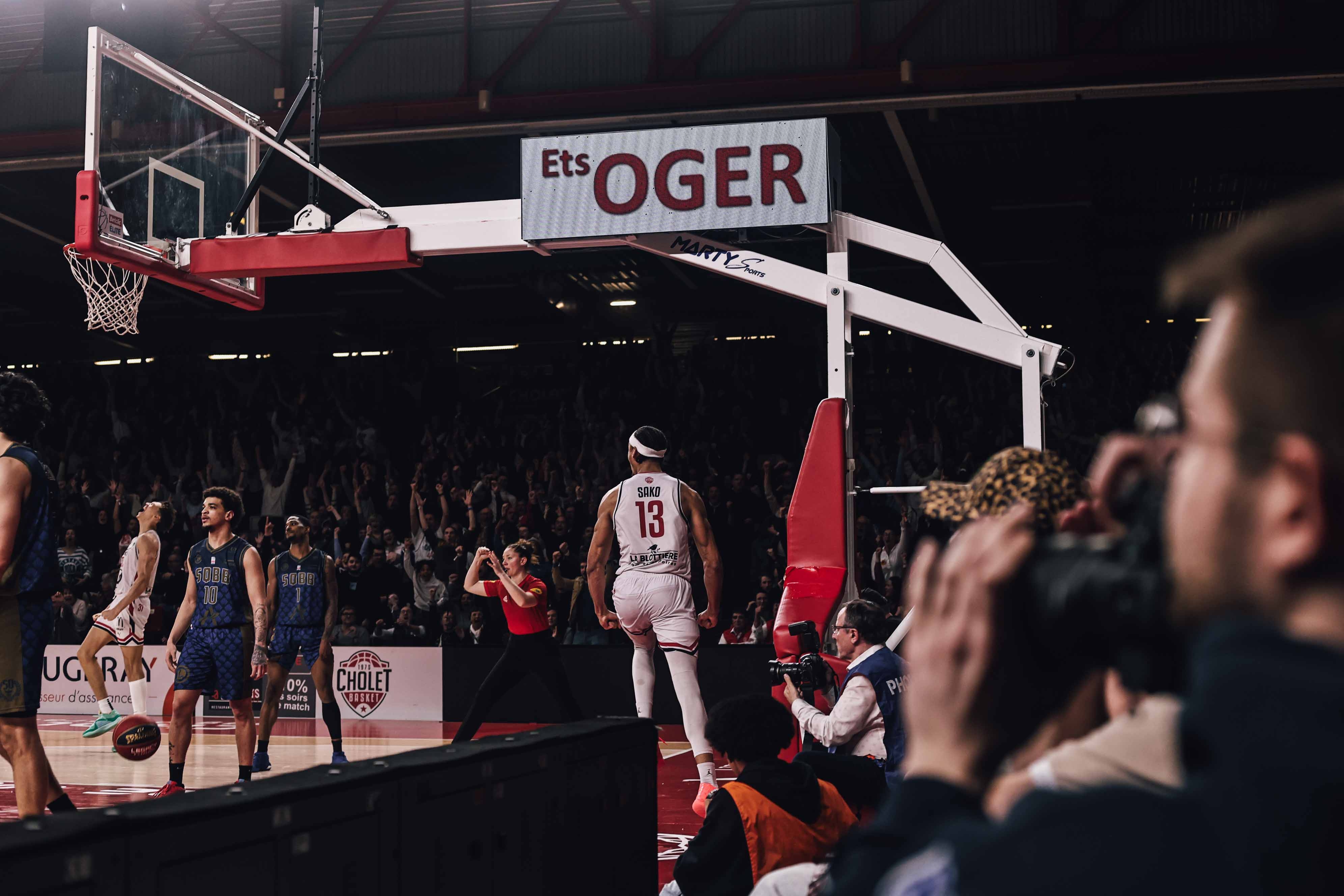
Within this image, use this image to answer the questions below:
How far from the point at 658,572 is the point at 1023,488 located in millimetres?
6135

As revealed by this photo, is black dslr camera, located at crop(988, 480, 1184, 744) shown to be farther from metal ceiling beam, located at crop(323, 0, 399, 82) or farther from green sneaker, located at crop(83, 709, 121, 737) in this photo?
metal ceiling beam, located at crop(323, 0, 399, 82)

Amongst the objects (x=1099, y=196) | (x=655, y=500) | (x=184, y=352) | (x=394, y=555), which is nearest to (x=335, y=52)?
(x=394, y=555)

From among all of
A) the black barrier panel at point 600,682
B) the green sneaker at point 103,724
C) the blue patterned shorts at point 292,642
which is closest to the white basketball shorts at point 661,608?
the blue patterned shorts at point 292,642

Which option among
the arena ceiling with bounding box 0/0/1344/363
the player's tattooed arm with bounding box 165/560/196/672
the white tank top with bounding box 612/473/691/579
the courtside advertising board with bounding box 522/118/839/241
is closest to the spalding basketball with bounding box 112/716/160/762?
the player's tattooed arm with bounding box 165/560/196/672

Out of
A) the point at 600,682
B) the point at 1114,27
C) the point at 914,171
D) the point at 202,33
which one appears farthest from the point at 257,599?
the point at 914,171

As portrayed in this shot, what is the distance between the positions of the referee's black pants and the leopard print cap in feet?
23.7

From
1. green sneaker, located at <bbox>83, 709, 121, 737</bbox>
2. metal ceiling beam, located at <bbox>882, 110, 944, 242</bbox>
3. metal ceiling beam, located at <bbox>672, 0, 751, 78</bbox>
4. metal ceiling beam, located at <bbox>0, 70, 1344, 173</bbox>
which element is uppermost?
metal ceiling beam, located at <bbox>672, 0, 751, 78</bbox>

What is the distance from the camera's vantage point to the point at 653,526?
8.14m

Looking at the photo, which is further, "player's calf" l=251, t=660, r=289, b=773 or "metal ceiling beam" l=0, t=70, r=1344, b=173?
"metal ceiling beam" l=0, t=70, r=1344, b=173

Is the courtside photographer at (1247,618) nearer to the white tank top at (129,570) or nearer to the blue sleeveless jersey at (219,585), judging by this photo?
the blue sleeveless jersey at (219,585)

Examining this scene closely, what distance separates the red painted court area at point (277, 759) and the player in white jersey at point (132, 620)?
48 centimetres

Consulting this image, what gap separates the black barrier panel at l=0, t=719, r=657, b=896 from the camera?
2.65 metres

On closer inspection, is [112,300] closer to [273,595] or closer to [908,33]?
[273,595]

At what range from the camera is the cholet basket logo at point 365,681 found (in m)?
15.6
